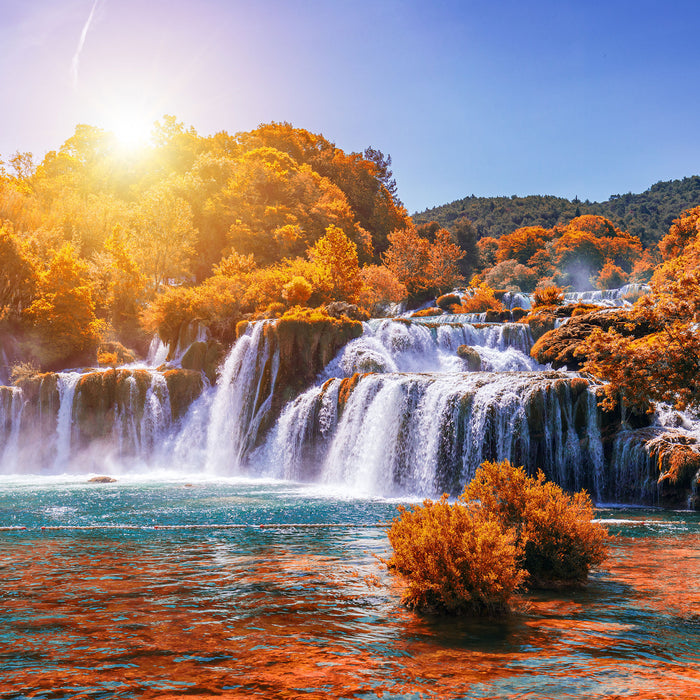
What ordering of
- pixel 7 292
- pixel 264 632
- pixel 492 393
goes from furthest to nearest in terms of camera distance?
pixel 7 292, pixel 492 393, pixel 264 632

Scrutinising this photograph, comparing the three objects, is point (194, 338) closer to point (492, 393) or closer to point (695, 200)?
point (492, 393)

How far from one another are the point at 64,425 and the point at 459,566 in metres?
29.7

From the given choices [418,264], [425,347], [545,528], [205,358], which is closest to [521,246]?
[418,264]

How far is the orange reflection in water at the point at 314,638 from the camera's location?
17.6 ft

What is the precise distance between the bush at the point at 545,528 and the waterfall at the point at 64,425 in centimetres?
2813

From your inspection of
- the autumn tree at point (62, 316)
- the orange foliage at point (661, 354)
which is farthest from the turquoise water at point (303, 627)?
the autumn tree at point (62, 316)

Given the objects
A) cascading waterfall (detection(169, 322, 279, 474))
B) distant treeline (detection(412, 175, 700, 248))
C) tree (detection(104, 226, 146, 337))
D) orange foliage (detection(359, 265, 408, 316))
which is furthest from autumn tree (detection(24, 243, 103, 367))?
distant treeline (detection(412, 175, 700, 248))

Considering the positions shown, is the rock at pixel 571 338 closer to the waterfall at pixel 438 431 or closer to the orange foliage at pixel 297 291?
the waterfall at pixel 438 431

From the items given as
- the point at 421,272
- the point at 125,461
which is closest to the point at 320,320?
the point at 125,461

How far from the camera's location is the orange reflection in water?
5.38 metres

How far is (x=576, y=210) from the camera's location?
120m

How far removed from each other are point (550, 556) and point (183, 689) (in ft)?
18.7

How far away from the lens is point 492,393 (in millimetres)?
21625

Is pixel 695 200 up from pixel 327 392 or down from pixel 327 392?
up
